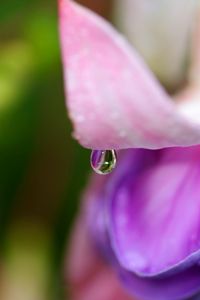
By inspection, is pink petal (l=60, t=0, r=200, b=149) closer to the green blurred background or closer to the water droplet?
the water droplet

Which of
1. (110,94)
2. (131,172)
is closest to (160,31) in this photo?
(131,172)

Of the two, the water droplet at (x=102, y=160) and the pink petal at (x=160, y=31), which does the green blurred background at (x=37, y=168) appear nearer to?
the pink petal at (x=160, y=31)

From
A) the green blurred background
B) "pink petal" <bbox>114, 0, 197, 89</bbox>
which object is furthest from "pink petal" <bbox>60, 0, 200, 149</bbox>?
the green blurred background

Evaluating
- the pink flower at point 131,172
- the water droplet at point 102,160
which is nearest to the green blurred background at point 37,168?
the pink flower at point 131,172

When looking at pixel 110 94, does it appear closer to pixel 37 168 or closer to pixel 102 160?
pixel 102 160

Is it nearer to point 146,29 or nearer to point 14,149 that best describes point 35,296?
point 14,149

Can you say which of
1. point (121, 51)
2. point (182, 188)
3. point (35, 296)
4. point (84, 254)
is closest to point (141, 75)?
point (121, 51)
